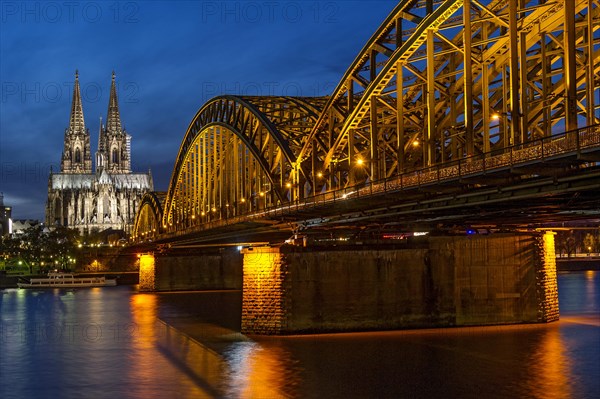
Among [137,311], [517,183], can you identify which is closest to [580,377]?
[517,183]

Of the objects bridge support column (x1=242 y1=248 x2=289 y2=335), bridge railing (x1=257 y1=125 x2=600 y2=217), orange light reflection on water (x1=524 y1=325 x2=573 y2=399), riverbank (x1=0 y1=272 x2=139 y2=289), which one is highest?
bridge railing (x1=257 y1=125 x2=600 y2=217)

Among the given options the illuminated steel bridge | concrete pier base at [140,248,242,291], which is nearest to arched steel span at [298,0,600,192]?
the illuminated steel bridge

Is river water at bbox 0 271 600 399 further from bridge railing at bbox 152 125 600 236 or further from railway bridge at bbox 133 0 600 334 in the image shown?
bridge railing at bbox 152 125 600 236

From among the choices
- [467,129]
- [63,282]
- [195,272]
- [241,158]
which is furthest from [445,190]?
[63,282]

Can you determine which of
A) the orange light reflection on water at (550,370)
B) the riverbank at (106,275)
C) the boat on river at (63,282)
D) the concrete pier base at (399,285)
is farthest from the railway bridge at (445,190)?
the riverbank at (106,275)

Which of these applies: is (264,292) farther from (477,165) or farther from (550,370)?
(477,165)

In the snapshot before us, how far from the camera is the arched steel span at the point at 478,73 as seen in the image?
40812 mm

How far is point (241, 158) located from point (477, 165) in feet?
232

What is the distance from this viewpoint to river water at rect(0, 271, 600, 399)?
135 ft

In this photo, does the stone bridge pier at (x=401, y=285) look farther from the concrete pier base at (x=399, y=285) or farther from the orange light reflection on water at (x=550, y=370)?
the orange light reflection on water at (x=550, y=370)

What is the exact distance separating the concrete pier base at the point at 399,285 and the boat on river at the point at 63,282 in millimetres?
100090

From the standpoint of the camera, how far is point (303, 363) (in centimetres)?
4656

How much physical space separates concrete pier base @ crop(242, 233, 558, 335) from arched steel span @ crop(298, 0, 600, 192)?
5773 millimetres

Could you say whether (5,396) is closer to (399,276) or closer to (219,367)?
(219,367)
